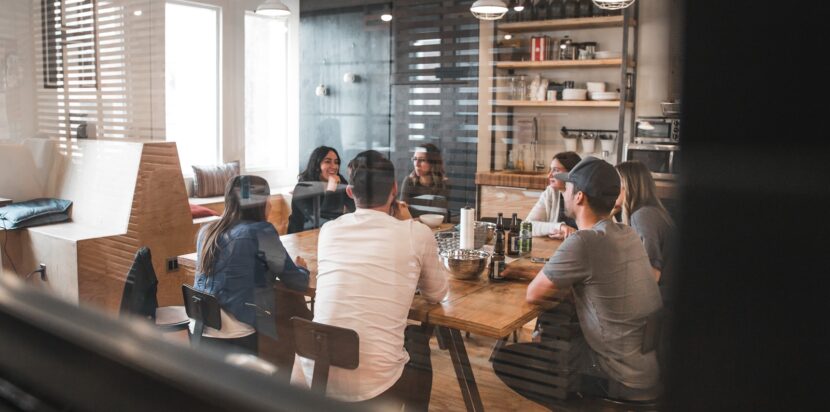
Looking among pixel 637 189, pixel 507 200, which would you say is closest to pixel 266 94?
pixel 507 200

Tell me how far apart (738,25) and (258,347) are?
0.91 m

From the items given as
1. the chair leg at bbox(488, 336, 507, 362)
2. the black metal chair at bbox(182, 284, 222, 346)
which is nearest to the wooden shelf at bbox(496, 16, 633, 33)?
the chair leg at bbox(488, 336, 507, 362)

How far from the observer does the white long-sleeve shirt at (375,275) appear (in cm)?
124

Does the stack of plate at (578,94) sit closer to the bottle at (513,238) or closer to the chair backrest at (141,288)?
the bottle at (513,238)

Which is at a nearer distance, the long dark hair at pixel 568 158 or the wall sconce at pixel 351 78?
the long dark hair at pixel 568 158

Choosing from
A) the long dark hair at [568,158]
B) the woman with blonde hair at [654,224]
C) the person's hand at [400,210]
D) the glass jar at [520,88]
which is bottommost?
the person's hand at [400,210]

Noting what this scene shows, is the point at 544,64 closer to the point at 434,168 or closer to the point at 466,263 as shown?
the point at 434,168

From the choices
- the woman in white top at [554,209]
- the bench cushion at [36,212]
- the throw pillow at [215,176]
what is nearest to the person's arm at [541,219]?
the woman in white top at [554,209]

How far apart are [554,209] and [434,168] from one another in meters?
0.20

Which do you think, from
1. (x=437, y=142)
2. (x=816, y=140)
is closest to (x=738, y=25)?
(x=816, y=140)

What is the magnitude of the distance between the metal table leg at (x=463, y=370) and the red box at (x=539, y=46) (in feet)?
1.67

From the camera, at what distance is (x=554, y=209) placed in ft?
3.40

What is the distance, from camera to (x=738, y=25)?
0.26 metres

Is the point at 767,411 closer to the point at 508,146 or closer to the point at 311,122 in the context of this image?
the point at 508,146
